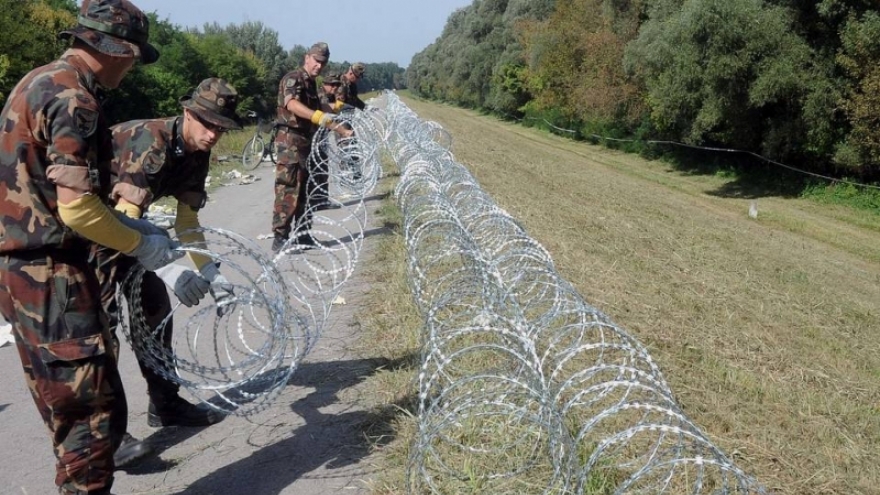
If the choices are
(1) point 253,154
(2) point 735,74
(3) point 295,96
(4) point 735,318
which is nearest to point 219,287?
(4) point 735,318

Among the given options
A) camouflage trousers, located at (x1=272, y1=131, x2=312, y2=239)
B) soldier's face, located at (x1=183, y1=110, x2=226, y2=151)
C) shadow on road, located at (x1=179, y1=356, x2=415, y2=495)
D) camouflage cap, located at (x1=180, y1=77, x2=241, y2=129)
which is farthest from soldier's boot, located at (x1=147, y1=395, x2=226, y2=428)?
camouflage trousers, located at (x1=272, y1=131, x2=312, y2=239)

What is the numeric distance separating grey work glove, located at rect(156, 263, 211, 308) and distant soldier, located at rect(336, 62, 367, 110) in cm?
1094

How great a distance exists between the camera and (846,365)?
5.95 metres

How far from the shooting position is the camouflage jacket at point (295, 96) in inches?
347

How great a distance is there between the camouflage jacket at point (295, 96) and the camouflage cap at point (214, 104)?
4759 millimetres

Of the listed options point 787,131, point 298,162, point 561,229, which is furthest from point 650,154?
point 298,162

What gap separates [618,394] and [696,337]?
165 cm

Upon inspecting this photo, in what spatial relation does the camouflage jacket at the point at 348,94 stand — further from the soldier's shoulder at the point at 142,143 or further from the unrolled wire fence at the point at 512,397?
the soldier's shoulder at the point at 142,143

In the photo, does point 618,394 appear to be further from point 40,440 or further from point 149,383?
point 40,440

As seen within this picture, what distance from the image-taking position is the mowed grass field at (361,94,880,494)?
169 inches

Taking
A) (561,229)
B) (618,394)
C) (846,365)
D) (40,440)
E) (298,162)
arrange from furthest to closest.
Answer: (561,229) < (298,162) < (846,365) < (618,394) < (40,440)

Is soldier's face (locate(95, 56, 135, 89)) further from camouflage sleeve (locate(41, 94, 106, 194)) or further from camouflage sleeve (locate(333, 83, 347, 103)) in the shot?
camouflage sleeve (locate(333, 83, 347, 103))

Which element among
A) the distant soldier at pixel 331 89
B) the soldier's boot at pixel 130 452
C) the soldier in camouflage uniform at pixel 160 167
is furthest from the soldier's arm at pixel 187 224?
the distant soldier at pixel 331 89

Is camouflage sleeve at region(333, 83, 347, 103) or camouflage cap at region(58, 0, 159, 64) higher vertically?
camouflage cap at region(58, 0, 159, 64)
